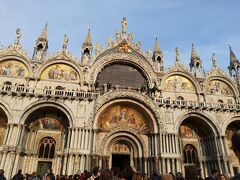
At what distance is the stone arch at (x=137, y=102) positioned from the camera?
19941 mm

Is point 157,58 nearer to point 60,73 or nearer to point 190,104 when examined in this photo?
point 190,104

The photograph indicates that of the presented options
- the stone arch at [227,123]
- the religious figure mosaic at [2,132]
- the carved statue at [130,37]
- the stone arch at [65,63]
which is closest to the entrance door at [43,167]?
the religious figure mosaic at [2,132]

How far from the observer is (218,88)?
2634cm

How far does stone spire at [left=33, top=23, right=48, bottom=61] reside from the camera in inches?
945

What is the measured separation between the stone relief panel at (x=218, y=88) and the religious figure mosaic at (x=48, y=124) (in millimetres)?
18693

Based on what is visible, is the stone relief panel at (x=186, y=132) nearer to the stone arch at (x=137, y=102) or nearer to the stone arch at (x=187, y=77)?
the stone arch at (x=137, y=102)

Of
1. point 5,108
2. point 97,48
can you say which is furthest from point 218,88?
point 5,108

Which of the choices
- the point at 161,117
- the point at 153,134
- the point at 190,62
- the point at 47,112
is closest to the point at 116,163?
the point at 153,134

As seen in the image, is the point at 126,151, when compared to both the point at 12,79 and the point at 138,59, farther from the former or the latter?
the point at 12,79

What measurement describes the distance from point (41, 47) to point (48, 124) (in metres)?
Result: 10.2

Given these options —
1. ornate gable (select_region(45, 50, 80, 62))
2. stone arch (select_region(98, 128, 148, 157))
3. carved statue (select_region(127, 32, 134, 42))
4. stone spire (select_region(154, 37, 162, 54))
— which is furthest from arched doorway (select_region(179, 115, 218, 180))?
ornate gable (select_region(45, 50, 80, 62))

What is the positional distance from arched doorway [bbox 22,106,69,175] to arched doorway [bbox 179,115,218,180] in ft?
42.8

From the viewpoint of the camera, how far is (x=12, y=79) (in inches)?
867

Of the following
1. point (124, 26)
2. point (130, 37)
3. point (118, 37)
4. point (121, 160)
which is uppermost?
point (124, 26)
